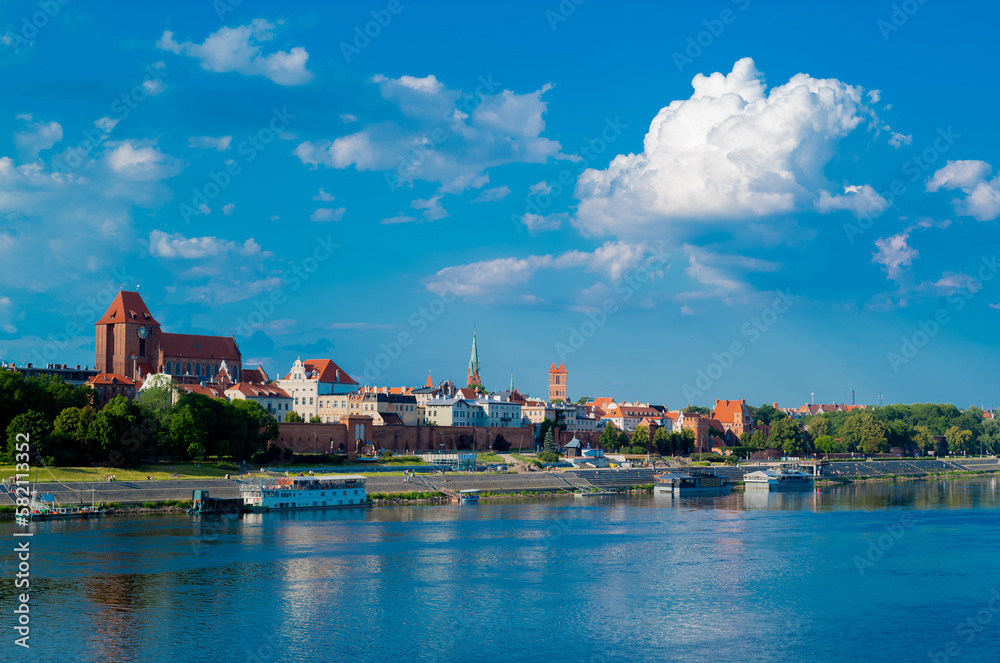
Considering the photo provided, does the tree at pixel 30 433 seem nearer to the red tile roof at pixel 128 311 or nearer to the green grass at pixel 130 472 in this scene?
the green grass at pixel 130 472

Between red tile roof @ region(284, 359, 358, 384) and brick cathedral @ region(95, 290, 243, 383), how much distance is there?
7074 mm

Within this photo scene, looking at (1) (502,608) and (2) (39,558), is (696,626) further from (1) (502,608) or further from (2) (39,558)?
(2) (39,558)

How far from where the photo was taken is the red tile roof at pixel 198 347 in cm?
Answer: 9275

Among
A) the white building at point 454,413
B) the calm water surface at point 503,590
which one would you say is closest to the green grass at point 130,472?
the calm water surface at point 503,590

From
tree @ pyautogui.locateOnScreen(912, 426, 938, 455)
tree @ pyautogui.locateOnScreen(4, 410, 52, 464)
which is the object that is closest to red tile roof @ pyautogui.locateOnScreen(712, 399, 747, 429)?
tree @ pyautogui.locateOnScreen(912, 426, 938, 455)

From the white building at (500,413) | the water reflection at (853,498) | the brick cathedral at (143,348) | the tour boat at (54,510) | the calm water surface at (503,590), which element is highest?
the brick cathedral at (143,348)

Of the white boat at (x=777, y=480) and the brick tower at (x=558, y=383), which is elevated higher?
the brick tower at (x=558, y=383)

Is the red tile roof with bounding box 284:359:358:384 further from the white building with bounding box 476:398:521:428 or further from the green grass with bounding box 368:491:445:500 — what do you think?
the green grass with bounding box 368:491:445:500

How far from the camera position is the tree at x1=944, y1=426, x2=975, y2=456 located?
120875mm

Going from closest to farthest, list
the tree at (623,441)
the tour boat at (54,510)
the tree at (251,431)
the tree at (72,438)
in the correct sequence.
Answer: the tour boat at (54,510), the tree at (72,438), the tree at (251,431), the tree at (623,441)

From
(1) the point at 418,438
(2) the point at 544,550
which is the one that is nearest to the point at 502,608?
(2) the point at 544,550

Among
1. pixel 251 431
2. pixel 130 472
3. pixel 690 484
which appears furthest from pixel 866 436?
pixel 130 472

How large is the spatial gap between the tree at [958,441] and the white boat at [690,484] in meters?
59.3

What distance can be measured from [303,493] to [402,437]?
32.8 meters
